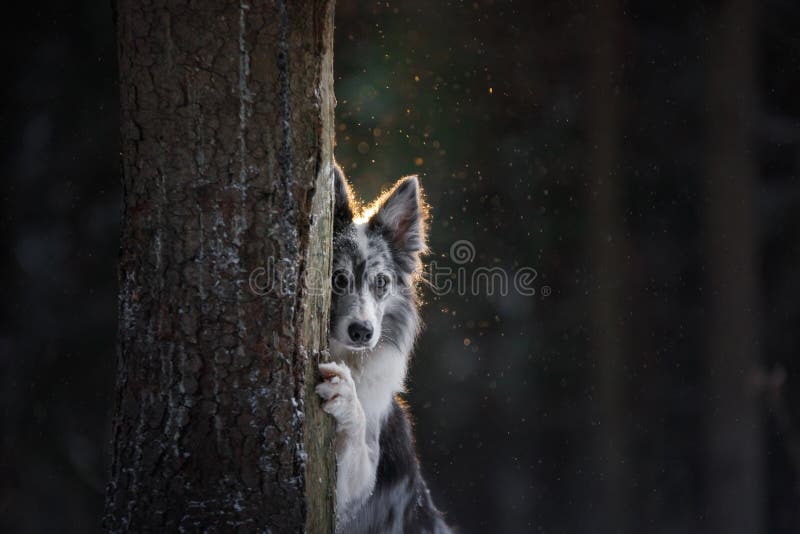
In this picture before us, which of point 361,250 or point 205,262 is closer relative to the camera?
point 205,262

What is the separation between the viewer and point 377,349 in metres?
3.84

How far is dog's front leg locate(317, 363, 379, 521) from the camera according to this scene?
9.13 ft

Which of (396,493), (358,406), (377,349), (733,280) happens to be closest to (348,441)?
(358,406)

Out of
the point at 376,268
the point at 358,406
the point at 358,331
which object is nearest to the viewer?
the point at 358,406

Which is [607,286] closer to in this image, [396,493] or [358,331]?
[396,493]

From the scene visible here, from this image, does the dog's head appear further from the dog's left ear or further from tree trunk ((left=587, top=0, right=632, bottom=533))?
tree trunk ((left=587, top=0, right=632, bottom=533))

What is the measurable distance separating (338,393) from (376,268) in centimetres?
126

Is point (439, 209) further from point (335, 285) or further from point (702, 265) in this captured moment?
point (335, 285)

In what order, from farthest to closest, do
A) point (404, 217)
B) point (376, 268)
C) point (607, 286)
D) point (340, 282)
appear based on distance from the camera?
point (607, 286)
point (404, 217)
point (376, 268)
point (340, 282)

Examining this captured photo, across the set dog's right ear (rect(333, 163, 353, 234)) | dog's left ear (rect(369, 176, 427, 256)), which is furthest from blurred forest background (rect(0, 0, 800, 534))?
dog's right ear (rect(333, 163, 353, 234))

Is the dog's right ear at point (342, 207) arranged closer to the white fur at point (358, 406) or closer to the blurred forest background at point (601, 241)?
the white fur at point (358, 406)

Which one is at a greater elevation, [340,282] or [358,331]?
[340,282]

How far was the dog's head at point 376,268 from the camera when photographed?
141 inches

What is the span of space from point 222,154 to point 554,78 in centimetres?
699
